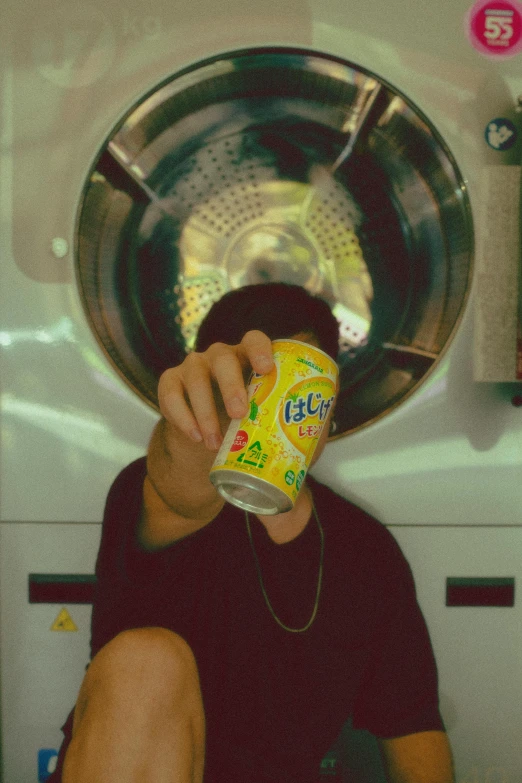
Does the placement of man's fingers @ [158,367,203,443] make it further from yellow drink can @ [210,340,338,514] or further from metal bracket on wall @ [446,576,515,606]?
metal bracket on wall @ [446,576,515,606]

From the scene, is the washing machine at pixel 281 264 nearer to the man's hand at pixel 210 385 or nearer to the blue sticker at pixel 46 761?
the blue sticker at pixel 46 761

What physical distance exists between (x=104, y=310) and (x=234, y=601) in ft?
1.45

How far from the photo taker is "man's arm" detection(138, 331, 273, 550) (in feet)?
1.65

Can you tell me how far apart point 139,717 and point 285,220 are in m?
0.68

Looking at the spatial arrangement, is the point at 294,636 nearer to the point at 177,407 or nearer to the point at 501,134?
the point at 177,407

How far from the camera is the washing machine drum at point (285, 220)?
774mm

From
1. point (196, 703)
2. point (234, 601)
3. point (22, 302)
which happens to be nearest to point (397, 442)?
point (234, 601)

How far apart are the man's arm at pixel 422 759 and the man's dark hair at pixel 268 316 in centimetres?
53

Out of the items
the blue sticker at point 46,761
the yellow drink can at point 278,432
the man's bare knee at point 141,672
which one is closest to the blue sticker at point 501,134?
the yellow drink can at point 278,432

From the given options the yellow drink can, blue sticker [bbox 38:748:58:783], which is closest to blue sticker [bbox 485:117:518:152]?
the yellow drink can

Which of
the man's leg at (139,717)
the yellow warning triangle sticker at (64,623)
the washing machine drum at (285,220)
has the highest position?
the washing machine drum at (285,220)

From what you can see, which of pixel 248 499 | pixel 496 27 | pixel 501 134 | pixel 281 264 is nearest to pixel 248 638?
pixel 248 499

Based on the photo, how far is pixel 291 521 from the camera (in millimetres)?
834

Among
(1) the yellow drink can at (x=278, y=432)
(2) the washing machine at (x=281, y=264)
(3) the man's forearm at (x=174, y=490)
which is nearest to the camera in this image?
(1) the yellow drink can at (x=278, y=432)
